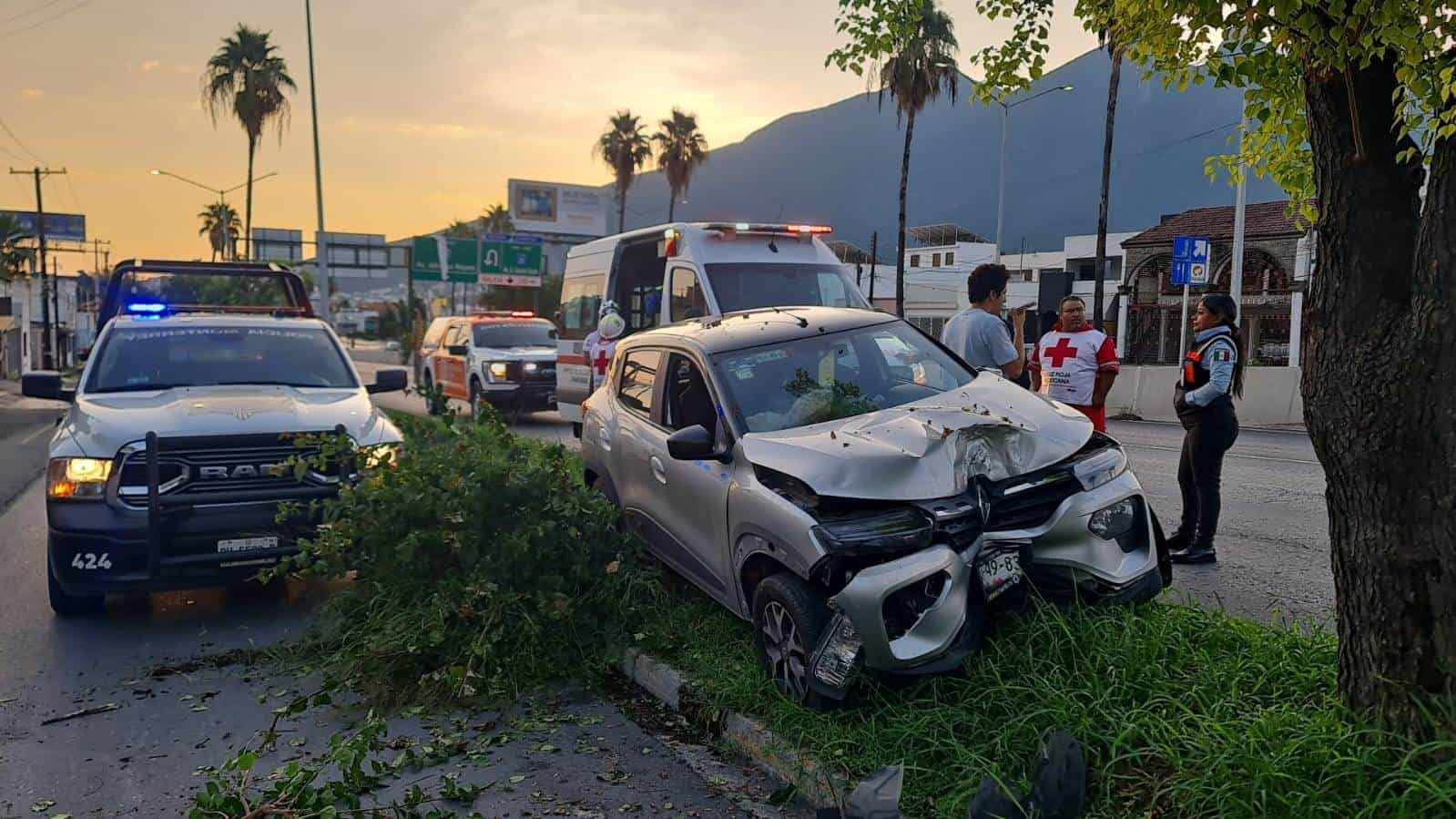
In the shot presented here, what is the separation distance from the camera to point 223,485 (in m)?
6.16

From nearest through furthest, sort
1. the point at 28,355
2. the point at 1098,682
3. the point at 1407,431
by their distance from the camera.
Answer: the point at 1407,431 → the point at 1098,682 → the point at 28,355

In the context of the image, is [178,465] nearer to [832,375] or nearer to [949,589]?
[832,375]

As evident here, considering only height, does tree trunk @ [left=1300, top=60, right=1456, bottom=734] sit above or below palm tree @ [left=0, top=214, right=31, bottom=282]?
below

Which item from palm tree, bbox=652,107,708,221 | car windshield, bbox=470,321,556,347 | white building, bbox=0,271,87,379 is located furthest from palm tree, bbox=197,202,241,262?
car windshield, bbox=470,321,556,347

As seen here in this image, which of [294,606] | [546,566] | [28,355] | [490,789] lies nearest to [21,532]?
[294,606]

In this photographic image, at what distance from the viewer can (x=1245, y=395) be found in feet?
66.0

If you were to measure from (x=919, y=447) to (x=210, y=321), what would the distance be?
19.4ft

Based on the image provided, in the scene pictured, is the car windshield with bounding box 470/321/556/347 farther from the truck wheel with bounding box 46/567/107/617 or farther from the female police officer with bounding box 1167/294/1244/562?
the female police officer with bounding box 1167/294/1244/562

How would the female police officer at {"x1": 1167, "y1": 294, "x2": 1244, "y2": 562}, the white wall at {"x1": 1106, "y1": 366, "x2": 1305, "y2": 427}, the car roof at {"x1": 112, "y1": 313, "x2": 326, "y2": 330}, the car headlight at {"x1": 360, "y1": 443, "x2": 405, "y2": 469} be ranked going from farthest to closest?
the white wall at {"x1": 1106, "y1": 366, "x2": 1305, "y2": 427}, the car roof at {"x1": 112, "y1": 313, "x2": 326, "y2": 330}, the female police officer at {"x1": 1167, "y1": 294, "x2": 1244, "y2": 562}, the car headlight at {"x1": 360, "y1": 443, "x2": 405, "y2": 469}

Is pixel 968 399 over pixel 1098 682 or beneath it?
over

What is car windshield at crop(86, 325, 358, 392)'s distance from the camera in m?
7.34

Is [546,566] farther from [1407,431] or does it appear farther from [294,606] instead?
[1407,431]

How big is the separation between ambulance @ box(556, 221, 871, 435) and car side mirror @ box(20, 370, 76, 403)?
4.70 meters

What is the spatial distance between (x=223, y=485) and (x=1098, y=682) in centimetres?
492
